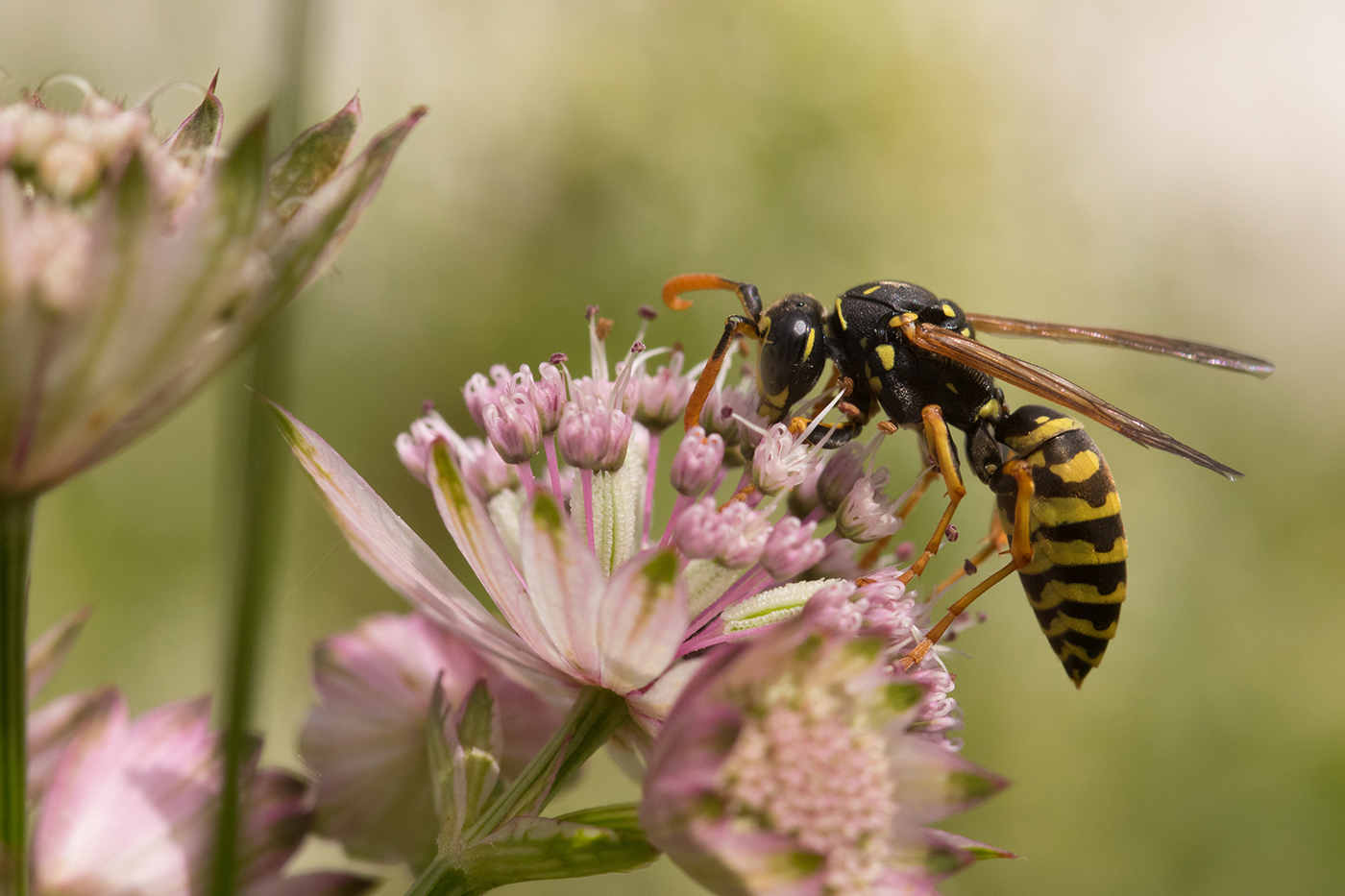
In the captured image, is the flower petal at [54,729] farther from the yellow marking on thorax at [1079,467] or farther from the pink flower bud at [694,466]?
the yellow marking on thorax at [1079,467]

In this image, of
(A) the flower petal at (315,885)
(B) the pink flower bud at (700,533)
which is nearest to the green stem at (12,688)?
(A) the flower petal at (315,885)

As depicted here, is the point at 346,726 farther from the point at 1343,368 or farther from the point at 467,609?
the point at 1343,368

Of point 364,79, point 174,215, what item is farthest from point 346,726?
point 364,79

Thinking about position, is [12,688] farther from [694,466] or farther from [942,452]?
[942,452]

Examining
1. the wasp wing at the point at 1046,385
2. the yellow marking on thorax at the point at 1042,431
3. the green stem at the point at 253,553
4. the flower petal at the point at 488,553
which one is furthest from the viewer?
the yellow marking on thorax at the point at 1042,431

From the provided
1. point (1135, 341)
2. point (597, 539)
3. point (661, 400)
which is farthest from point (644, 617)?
point (1135, 341)

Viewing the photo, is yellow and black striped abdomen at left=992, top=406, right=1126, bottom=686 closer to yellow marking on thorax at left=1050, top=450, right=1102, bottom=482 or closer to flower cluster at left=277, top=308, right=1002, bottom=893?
yellow marking on thorax at left=1050, top=450, right=1102, bottom=482

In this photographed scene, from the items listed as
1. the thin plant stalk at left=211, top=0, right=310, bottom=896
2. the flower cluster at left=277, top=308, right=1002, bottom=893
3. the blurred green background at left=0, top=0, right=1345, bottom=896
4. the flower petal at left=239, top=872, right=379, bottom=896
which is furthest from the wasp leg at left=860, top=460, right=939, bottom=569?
the blurred green background at left=0, top=0, right=1345, bottom=896
